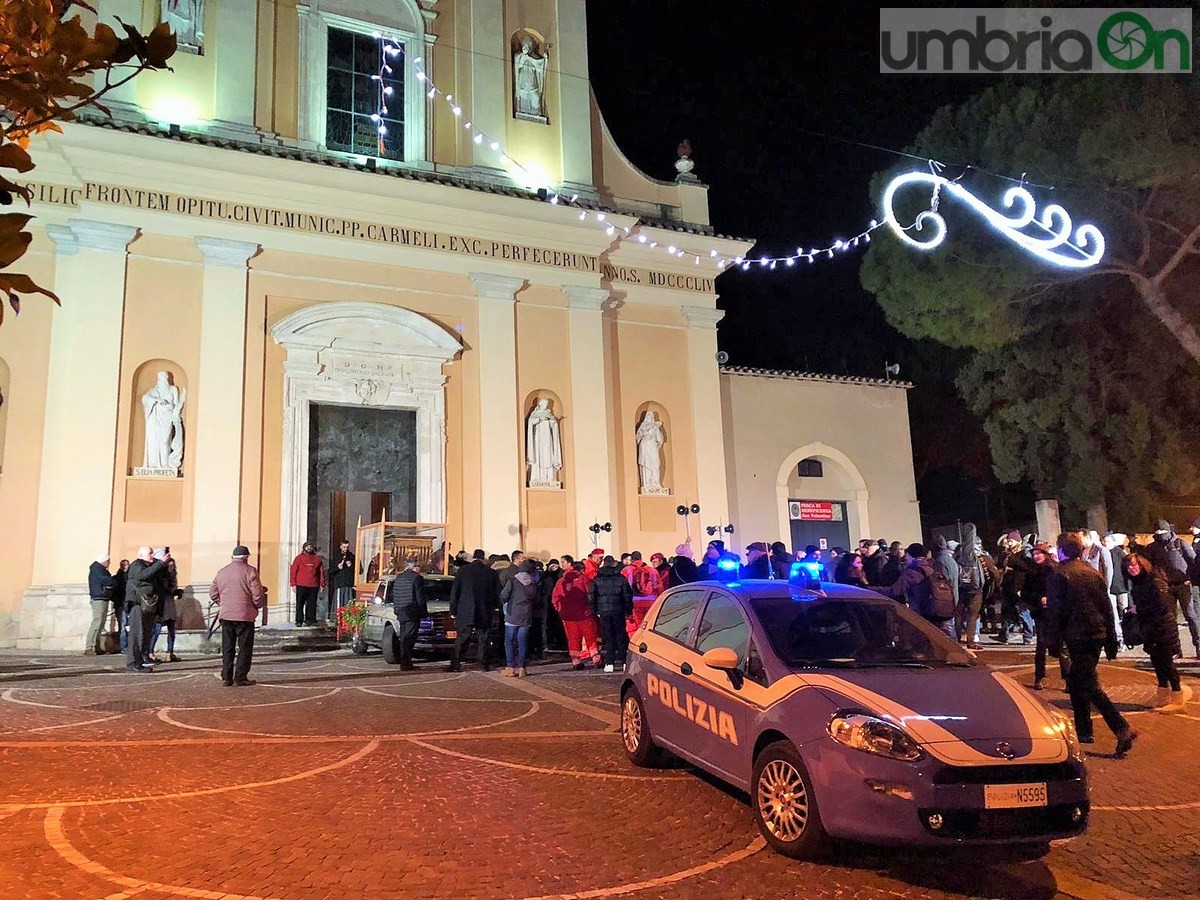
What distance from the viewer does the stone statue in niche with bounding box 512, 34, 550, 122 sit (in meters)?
20.7

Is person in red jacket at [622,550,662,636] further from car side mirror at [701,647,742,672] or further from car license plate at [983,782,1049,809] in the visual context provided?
car license plate at [983,782,1049,809]

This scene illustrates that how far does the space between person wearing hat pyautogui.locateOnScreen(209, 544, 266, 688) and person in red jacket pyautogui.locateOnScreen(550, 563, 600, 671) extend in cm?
410

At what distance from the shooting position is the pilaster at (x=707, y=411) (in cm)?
2072

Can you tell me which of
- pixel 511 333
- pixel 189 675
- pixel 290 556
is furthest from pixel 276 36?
pixel 189 675

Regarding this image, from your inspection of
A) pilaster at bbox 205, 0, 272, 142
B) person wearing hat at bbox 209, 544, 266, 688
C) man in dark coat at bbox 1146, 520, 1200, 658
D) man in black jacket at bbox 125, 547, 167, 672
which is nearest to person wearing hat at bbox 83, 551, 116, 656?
man in black jacket at bbox 125, 547, 167, 672

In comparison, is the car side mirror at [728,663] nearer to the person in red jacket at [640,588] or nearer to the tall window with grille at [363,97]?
the person in red jacket at [640,588]

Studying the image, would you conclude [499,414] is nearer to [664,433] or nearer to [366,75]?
[664,433]

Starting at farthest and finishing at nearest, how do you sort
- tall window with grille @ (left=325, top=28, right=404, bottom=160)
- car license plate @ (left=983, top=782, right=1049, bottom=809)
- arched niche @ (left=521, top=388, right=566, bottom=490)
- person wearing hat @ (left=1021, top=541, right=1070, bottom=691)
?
1. tall window with grille @ (left=325, top=28, right=404, bottom=160)
2. arched niche @ (left=521, top=388, right=566, bottom=490)
3. person wearing hat @ (left=1021, top=541, right=1070, bottom=691)
4. car license plate @ (left=983, top=782, right=1049, bottom=809)

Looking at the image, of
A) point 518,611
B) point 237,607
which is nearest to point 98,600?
point 237,607

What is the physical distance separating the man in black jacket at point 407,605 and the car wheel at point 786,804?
8049 mm

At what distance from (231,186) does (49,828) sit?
48.1 feet

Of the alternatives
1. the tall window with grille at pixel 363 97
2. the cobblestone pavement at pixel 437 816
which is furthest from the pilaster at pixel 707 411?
the cobblestone pavement at pixel 437 816

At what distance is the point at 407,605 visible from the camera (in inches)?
477

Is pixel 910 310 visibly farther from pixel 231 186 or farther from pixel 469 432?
pixel 231 186
